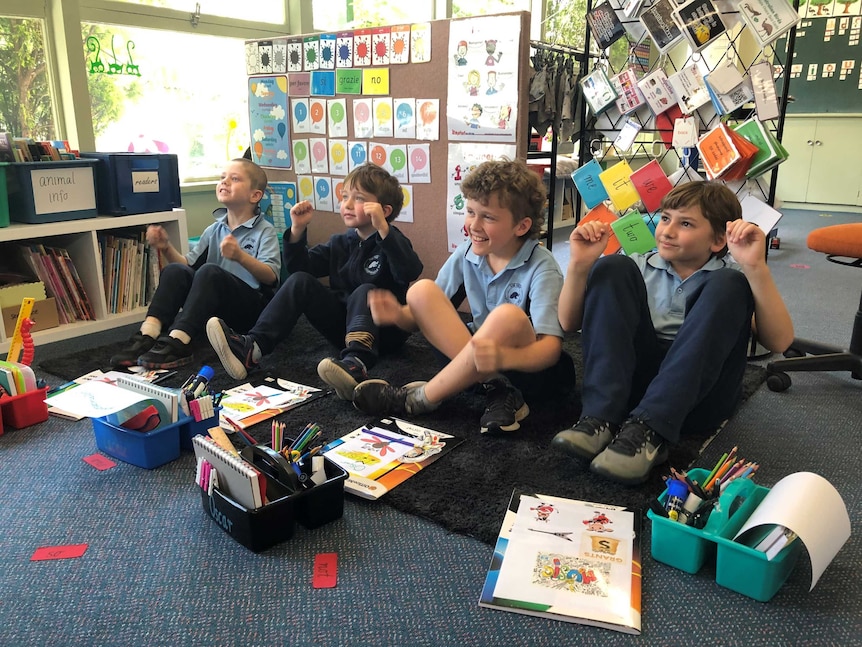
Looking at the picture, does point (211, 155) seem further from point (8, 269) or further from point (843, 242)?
point (843, 242)

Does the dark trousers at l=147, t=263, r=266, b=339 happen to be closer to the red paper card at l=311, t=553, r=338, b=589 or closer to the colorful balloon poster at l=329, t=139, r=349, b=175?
the colorful balloon poster at l=329, t=139, r=349, b=175

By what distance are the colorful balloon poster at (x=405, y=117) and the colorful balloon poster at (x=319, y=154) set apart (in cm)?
38

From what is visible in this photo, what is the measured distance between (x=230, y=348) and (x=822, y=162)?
6.04 m

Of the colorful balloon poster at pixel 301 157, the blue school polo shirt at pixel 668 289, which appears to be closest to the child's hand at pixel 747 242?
the blue school polo shirt at pixel 668 289

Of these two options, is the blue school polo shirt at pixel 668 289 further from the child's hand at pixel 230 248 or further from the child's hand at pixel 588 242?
the child's hand at pixel 230 248

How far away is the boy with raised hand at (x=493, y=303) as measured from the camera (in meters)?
1.67

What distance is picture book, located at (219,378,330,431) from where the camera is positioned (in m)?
1.75

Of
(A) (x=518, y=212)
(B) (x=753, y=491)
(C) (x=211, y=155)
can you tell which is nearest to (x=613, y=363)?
(B) (x=753, y=491)

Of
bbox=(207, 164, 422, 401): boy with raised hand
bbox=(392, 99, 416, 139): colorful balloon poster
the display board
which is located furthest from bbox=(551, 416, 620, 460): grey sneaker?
the display board

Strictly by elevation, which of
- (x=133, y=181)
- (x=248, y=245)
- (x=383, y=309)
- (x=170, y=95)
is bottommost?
(x=383, y=309)

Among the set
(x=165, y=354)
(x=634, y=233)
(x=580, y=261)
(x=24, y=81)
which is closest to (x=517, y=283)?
(x=580, y=261)

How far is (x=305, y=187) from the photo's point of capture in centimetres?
290

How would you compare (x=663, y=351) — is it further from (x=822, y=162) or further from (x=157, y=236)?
(x=822, y=162)

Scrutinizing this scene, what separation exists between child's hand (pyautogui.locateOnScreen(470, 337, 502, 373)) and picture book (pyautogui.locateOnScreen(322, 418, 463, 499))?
0.21 meters
